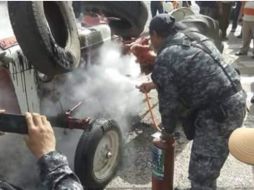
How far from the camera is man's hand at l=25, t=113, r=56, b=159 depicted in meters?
2.00

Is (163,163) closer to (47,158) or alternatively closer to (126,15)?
(47,158)

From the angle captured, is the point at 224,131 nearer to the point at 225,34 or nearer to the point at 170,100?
the point at 170,100

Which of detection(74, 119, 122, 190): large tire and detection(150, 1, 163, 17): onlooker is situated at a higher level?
detection(74, 119, 122, 190): large tire

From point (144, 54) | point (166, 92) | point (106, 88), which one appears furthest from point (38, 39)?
point (106, 88)

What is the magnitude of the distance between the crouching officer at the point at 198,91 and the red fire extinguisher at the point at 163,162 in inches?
4.6

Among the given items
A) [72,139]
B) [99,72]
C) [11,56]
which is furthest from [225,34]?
[11,56]

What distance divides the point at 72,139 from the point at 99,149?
62cm

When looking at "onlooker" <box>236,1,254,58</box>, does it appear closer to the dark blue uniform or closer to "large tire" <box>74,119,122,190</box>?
"large tire" <box>74,119,122,190</box>

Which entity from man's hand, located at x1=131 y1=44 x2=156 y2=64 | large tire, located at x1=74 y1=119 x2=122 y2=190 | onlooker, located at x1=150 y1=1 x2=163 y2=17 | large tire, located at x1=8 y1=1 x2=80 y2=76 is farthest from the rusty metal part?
onlooker, located at x1=150 y1=1 x2=163 y2=17

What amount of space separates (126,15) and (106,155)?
2.44 metres

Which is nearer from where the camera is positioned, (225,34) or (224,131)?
(224,131)

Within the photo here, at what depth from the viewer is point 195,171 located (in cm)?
430

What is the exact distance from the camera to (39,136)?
2.00m

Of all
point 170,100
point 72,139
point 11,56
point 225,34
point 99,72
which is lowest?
point 225,34
